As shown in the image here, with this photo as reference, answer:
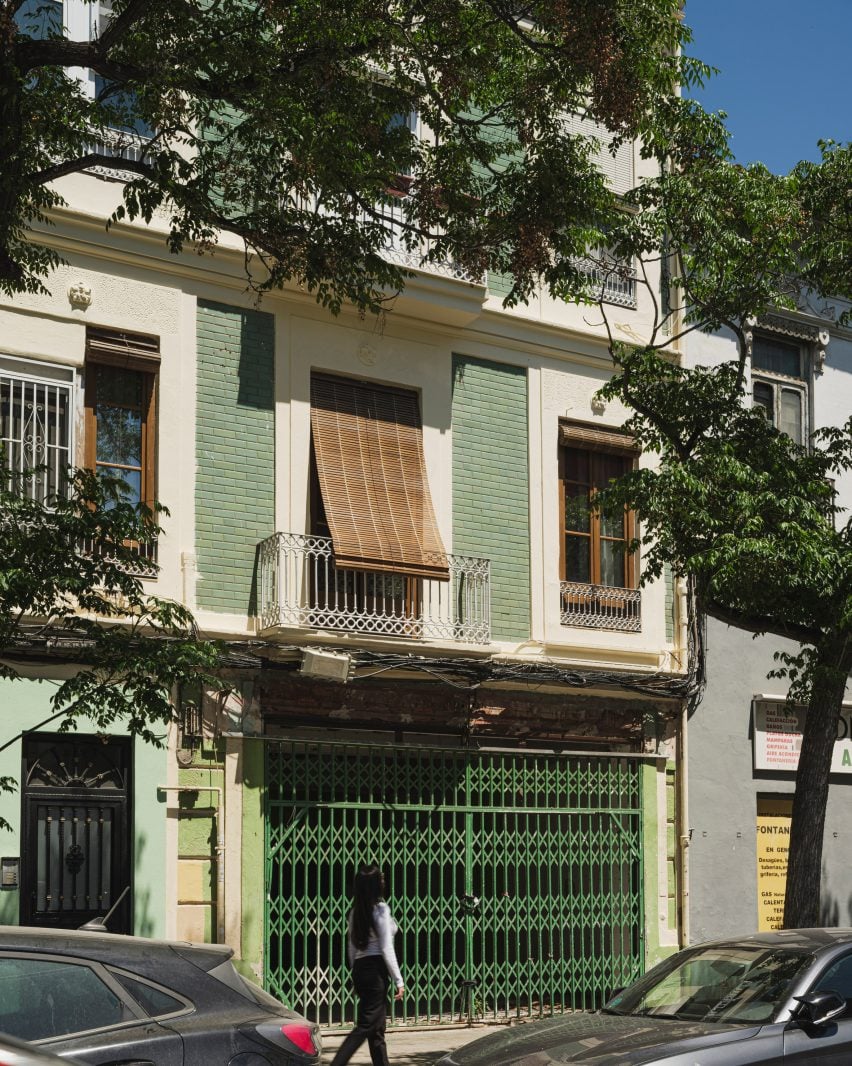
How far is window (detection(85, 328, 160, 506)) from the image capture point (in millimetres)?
15367

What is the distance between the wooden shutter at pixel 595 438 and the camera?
18.6m

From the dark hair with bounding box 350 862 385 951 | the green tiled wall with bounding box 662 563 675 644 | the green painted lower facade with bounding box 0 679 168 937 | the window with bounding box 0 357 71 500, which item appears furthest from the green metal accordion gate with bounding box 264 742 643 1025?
the dark hair with bounding box 350 862 385 951

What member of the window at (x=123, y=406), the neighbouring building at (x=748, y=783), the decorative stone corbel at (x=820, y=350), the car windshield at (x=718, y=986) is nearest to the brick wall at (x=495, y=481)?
the neighbouring building at (x=748, y=783)

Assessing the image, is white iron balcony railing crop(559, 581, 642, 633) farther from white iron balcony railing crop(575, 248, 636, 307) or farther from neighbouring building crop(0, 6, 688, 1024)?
white iron balcony railing crop(575, 248, 636, 307)

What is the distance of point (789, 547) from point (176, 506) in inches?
238

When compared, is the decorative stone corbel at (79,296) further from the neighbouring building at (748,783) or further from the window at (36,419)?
the neighbouring building at (748,783)

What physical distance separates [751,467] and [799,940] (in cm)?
518

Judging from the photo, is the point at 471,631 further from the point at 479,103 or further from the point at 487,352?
the point at 479,103

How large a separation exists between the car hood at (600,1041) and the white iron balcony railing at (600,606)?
9.15 metres

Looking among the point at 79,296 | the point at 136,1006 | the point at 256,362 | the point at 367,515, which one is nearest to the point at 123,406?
the point at 79,296

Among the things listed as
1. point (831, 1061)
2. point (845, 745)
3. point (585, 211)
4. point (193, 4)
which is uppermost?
point (193, 4)

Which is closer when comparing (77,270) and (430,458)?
(77,270)

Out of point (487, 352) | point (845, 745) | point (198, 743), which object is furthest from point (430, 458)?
point (845, 745)

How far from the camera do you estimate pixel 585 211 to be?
12508 millimetres
